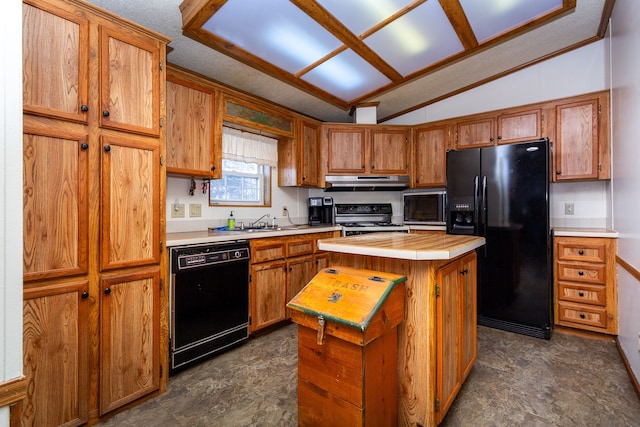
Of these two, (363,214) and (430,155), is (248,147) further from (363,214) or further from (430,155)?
(430,155)

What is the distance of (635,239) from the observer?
6.32 feet

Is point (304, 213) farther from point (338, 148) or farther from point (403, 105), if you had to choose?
point (403, 105)

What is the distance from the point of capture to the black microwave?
3688mm

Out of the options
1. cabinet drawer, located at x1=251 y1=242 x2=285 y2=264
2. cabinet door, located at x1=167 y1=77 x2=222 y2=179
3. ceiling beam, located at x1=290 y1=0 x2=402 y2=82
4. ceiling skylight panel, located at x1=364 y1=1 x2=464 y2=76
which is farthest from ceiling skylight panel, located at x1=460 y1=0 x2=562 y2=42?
cabinet drawer, located at x1=251 y1=242 x2=285 y2=264

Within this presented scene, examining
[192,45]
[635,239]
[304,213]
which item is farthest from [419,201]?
[192,45]

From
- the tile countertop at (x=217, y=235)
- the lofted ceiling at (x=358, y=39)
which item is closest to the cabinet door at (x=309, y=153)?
the lofted ceiling at (x=358, y=39)

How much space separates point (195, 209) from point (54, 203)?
1.43 m

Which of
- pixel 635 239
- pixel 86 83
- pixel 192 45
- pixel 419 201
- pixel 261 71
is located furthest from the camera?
pixel 419 201

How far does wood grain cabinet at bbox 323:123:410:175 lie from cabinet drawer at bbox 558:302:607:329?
7.19 feet

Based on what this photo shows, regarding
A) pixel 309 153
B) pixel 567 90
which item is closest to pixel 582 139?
pixel 567 90

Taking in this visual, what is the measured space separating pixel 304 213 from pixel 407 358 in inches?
112

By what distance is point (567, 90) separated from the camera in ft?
10.8

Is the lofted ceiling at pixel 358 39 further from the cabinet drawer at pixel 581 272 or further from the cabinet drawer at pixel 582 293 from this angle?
the cabinet drawer at pixel 582 293

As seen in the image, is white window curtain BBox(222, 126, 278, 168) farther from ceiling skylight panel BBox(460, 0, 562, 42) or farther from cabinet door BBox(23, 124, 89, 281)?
ceiling skylight panel BBox(460, 0, 562, 42)
